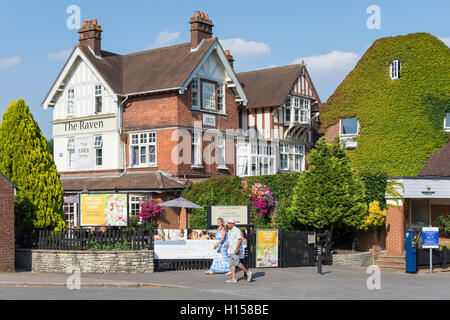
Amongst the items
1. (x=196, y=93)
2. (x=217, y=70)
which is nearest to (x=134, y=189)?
(x=196, y=93)

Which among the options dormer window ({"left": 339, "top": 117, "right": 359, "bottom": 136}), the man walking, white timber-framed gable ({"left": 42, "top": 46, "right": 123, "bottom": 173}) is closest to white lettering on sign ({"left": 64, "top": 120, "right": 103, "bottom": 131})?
white timber-framed gable ({"left": 42, "top": 46, "right": 123, "bottom": 173})

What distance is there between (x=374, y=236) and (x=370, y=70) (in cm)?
1383

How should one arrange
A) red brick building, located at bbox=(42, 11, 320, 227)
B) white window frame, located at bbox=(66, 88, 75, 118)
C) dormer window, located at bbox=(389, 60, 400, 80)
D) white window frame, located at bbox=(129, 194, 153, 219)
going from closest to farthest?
white window frame, located at bbox=(129, 194, 153, 219) → red brick building, located at bbox=(42, 11, 320, 227) → dormer window, located at bbox=(389, 60, 400, 80) → white window frame, located at bbox=(66, 88, 75, 118)

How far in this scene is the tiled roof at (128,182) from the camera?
31.6 m

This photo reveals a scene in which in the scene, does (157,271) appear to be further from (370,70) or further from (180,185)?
(370,70)

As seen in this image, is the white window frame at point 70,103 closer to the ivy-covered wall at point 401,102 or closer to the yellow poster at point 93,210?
the ivy-covered wall at point 401,102

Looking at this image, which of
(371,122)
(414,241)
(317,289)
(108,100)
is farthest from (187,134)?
(317,289)

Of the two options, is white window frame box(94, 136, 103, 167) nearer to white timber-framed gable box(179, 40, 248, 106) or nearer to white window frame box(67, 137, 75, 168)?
white window frame box(67, 137, 75, 168)

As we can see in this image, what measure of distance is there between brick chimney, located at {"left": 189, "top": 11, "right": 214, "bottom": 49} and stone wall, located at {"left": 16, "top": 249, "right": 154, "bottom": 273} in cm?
1852

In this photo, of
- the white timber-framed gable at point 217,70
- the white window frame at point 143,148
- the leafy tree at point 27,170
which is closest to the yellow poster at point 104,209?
the leafy tree at point 27,170

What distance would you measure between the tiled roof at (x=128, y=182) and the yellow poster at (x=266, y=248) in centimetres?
1099

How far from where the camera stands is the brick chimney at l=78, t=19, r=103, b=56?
3628cm

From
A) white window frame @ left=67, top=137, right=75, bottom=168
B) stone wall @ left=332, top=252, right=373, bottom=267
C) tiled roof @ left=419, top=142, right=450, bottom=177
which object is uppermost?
white window frame @ left=67, top=137, right=75, bottom=168
